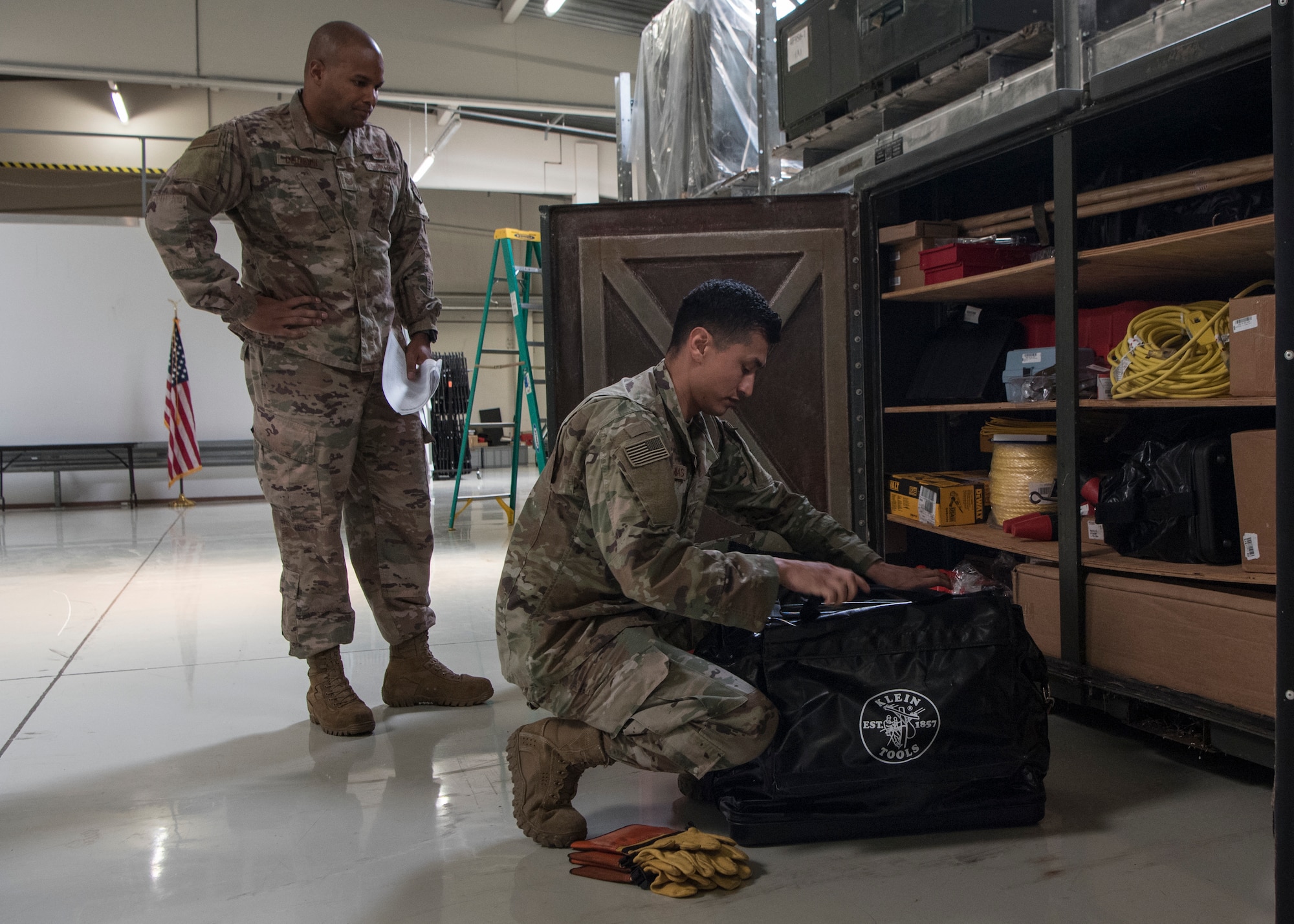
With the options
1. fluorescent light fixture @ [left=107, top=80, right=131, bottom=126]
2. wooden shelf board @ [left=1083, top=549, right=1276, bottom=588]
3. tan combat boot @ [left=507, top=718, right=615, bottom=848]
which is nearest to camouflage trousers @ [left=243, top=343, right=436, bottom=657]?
tan combat boot @ [left=507, top=718, right=615, bottom=848]

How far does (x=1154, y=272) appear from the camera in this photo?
9.20 feet

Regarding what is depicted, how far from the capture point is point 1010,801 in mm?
2000

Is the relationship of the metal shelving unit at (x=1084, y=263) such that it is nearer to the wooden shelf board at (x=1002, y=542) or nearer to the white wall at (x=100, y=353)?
the wooden shelf board at (x=1002, y=542)

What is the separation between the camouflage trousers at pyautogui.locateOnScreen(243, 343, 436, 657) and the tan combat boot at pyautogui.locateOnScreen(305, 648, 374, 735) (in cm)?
6

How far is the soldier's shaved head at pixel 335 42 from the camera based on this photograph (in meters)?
2.67

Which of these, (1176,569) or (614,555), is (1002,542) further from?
(614,555)

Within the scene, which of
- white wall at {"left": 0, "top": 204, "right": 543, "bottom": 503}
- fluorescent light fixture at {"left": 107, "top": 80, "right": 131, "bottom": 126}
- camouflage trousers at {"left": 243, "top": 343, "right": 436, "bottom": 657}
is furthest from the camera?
fluorescent light fixture at {"left": 107, "top": 80, "right": 131, "bottom": 126}

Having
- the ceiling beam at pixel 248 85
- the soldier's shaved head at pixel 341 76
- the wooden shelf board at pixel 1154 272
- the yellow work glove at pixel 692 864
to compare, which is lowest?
the yellow work glove at pixel 692 864

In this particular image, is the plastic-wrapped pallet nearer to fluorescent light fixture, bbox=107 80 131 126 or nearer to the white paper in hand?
the white paper in hand

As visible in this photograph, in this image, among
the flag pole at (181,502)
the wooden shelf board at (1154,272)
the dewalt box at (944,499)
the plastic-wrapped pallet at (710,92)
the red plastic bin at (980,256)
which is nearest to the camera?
the wooden shelf board at (1154,272)

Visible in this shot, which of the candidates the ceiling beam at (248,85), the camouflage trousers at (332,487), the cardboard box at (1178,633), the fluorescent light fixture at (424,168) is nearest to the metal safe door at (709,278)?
the camouflage trousers at (332,487)

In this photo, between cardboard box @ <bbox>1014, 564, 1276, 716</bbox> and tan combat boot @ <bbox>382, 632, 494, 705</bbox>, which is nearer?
cardboard box @ <bbox>1014, 564, 1276, 716</bbox>

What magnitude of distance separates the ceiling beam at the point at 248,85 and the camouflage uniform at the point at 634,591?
21.6 feet

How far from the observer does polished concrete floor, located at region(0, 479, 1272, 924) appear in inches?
68.5
